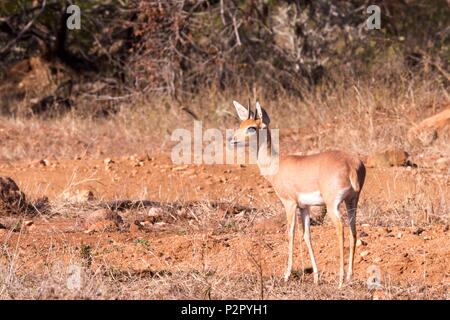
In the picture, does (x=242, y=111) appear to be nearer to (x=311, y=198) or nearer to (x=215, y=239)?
(x=311, y=198)

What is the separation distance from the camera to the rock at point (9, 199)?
7.95 m

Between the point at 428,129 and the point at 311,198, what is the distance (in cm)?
526

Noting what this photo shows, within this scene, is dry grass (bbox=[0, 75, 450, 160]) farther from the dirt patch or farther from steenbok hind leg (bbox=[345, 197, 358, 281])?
steenbok hind leg (bbox=[345, 197, 358, 281])

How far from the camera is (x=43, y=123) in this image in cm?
1308

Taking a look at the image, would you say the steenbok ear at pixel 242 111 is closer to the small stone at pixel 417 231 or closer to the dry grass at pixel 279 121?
the small stone at pixel 417 231

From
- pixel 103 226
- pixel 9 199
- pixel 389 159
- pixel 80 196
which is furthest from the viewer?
pixel 389 159

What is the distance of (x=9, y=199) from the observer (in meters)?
7.98

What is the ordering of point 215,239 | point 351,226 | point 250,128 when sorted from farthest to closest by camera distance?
1. point 215,239
2. point 250,128
3. point 351,226

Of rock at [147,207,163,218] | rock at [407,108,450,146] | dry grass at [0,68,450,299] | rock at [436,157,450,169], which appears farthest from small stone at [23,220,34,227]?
rock at [407,108,450,146]

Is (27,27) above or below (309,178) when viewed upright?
above

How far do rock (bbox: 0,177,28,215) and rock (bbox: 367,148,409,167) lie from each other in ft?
12.6

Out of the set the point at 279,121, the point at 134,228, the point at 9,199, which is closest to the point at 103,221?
the point at 134,228

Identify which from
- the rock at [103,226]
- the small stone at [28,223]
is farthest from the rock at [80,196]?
the rock at [103,226]

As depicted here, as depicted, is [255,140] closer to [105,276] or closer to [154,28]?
[105,276]
